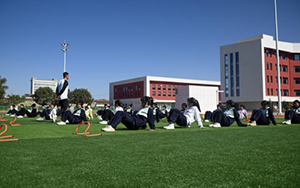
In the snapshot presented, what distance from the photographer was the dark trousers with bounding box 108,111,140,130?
690 centimetres

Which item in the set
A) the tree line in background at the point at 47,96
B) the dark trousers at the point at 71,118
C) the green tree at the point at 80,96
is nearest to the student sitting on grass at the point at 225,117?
the dark trousers at the point at 71,118

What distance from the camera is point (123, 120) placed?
728 cm

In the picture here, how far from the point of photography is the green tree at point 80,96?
236ft

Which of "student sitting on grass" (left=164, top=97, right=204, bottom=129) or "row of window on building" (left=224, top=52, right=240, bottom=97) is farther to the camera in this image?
"row of window on building" (left=224, top=52, right=240, bottom=97)

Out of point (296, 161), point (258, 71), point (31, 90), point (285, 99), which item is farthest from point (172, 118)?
point (31, 90)

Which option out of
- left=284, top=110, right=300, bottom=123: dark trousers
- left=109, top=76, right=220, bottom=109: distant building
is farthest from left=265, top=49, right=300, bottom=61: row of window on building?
left=284, top=110, right=300, bottom=123: dark trousers

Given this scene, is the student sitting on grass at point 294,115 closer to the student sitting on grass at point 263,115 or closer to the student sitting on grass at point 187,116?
the student sitting on grass at point 263,115

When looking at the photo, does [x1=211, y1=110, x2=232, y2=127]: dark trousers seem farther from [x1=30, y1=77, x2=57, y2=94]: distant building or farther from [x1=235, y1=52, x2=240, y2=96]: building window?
[x1=30, y1=77, x2=57, y2=94]: distant building

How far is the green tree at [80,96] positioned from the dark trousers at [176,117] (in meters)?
66.2

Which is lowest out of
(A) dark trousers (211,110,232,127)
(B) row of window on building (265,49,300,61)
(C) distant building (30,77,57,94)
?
(A) dark trousers (211,110,232,127)

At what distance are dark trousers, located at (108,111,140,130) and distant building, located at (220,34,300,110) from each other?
47.3 meters

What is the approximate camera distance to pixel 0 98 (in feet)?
167

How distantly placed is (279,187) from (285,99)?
56.0 m

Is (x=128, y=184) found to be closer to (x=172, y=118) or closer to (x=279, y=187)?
(x=279, y=187)
